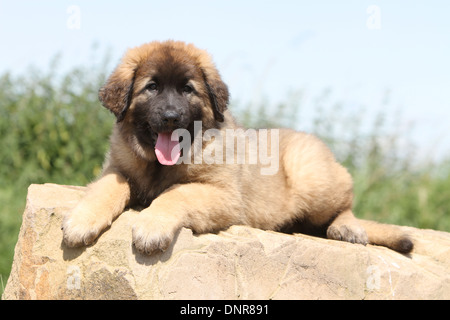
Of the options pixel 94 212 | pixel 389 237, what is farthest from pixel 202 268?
pixel 389 237

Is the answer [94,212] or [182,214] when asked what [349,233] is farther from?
[94,212]

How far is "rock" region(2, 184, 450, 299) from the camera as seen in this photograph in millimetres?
3277

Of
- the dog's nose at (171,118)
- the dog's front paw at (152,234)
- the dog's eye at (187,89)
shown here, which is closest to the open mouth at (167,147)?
the dog's nose at (171,118)

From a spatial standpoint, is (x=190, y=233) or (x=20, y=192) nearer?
(x=190, y=233)

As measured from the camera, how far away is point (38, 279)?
143 inches

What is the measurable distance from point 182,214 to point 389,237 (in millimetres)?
1976

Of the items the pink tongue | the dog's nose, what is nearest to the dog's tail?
the pink tongue

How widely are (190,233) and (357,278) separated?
1.18 metres

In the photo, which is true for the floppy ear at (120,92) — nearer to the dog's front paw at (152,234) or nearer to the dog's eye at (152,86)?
the dog's eye at (152,86)

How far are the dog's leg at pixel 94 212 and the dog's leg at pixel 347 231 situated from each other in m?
1.81

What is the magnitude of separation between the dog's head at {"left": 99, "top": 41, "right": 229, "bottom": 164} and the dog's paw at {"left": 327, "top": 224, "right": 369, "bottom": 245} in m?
1.41

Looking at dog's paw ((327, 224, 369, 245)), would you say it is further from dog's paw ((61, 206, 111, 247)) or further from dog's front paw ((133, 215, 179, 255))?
dog's paw ((61, 206, 111, 247))
